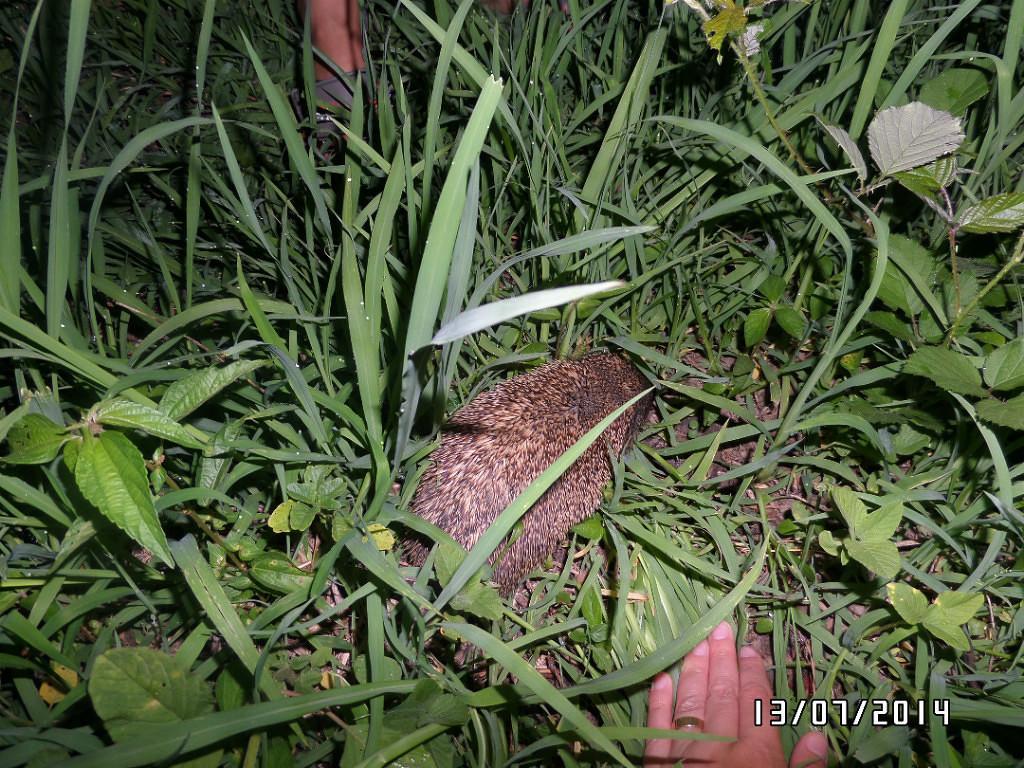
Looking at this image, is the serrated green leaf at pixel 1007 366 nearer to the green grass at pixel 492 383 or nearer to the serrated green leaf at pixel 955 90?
the green grass at pixel 492 383

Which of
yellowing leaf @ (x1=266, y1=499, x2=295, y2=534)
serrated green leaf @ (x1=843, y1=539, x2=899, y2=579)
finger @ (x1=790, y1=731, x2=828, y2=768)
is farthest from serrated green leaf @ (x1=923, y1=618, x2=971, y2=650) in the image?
yellowing leaf @ (x1=266, y1=499, x2=295, y2=534)

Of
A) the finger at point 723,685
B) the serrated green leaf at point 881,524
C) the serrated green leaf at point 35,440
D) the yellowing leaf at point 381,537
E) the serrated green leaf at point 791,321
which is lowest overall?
the finger at point 723,685

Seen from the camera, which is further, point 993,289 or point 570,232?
point 570,232

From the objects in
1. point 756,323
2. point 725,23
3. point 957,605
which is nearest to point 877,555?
point 957,605

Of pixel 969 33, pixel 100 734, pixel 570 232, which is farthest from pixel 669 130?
pixel 100 734

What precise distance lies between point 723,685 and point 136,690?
1957 millimetres

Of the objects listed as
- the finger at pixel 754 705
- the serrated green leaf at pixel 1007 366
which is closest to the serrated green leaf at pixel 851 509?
the serrated green leaf at pixel 1007 366

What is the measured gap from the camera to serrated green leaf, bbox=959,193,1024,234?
6.94ft

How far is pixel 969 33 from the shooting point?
2965 millimetres

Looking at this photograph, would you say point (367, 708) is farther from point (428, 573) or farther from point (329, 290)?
point (329, 290)

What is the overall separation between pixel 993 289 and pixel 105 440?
10.4 ft

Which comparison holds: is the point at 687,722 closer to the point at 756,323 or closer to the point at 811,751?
the point at 811,751

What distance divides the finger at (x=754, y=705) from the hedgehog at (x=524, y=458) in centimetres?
83

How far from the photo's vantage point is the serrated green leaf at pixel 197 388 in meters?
1.85
